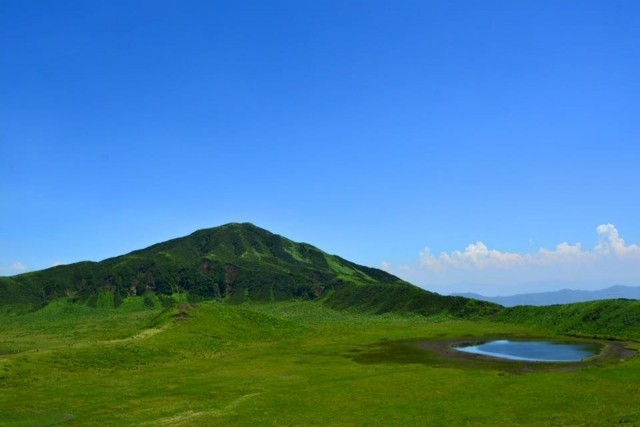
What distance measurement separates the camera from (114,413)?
5456 centimetres

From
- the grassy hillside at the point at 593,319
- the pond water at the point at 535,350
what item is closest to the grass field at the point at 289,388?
the pond water at the point at 535,350

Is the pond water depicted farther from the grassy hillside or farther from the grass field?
the grassy hillside

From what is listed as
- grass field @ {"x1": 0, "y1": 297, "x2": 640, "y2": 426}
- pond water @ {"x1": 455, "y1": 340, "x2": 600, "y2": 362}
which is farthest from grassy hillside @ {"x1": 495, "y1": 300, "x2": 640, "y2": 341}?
grass field @ {"x1": 0, "y1": 297, "x2": 640, "y2": 426}

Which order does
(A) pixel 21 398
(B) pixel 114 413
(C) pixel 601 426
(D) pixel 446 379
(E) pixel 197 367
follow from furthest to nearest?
(E) pixel 197 367, (D) pixel 446 379, (A) pixel 21 398, (B) pixel 114 413, (C) pixel 601 426

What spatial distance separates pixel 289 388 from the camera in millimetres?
66625

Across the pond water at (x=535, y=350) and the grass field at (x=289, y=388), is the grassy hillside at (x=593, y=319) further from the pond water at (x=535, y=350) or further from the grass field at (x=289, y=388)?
the grass field at (x=289, y=388)

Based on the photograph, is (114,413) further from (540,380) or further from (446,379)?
(540,380)

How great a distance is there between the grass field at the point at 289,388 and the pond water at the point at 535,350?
33.7 feet

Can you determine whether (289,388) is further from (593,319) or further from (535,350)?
(593,319)

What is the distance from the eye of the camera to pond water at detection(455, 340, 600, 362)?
88225 mm

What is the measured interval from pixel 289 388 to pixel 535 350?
5905 centimetres

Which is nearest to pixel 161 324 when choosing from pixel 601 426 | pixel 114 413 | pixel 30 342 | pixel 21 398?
pixel 30 342

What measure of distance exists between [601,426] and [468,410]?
512 inches

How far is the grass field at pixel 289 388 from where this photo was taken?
50062mm
